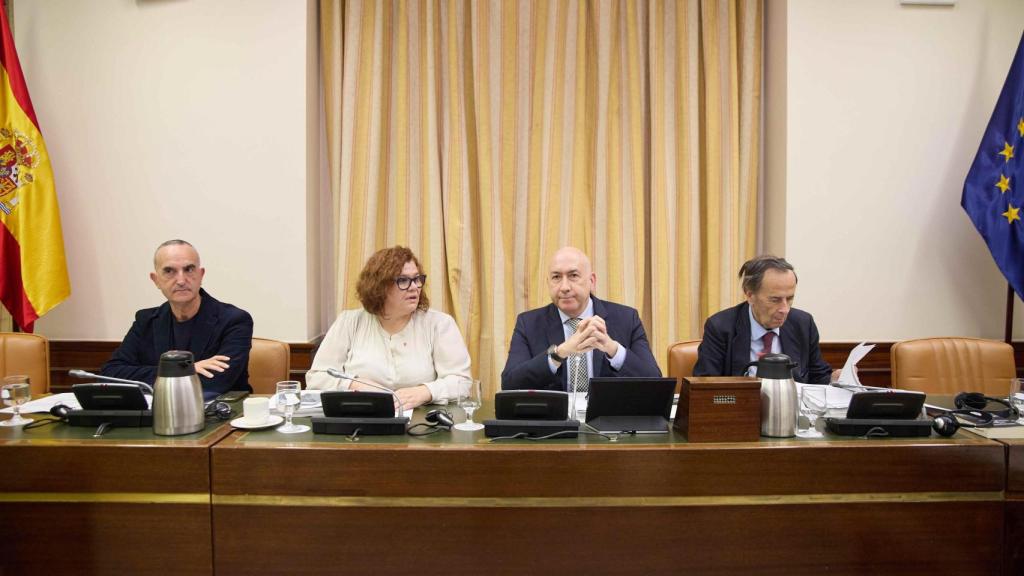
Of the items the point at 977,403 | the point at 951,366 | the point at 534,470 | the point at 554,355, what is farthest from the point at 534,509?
the point at 951,366

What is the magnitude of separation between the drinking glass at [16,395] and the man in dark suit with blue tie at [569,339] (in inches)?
61.6

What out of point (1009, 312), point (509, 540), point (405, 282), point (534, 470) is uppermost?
point (405, 282)

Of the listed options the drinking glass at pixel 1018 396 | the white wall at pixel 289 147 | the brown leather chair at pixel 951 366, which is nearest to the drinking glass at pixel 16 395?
the white wall at pixel 289 147

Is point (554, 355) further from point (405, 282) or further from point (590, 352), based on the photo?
point (405, 282)

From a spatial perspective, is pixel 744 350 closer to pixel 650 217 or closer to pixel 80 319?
pixel 650 217

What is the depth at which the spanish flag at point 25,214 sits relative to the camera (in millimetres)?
3395

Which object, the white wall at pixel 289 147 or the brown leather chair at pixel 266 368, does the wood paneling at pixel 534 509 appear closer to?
the brown leather chair at pixel 266 368

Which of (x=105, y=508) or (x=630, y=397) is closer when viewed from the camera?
(x=105, y=508)

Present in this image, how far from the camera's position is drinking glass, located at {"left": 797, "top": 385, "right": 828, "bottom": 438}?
6.53 feet

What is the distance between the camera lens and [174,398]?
1.96 meters

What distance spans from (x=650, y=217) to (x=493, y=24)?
1.41 meters

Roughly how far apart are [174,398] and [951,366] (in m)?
3.03

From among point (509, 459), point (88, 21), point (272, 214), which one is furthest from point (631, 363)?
point (88, 21)

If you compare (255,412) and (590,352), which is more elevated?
(590,352)
